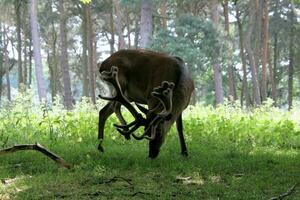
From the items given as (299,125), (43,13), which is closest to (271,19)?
(43,13)

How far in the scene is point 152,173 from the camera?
569 cm

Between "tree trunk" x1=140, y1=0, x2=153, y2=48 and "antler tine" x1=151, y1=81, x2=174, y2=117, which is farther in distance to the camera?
"tree trunk" x1=140, y1=0, x2=153, y2=48

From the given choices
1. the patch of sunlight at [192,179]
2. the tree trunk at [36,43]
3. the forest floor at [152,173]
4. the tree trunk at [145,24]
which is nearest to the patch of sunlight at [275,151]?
the forest floor at [152,173]

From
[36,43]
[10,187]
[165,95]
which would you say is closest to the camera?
[10,187]

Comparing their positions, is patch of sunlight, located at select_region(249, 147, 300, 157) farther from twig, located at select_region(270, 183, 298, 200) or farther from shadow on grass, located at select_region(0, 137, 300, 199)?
twig, located at select_region(270, 183, 298, 200)

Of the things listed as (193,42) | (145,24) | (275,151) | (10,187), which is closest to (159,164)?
(10,187)

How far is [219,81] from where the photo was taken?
974 inches

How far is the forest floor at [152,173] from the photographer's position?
4.74 metres

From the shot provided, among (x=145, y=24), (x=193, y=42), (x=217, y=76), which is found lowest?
(x=217, y=76)

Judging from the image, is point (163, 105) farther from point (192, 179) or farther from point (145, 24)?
point (145, 24)

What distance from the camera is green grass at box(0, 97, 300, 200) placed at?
4820 mm

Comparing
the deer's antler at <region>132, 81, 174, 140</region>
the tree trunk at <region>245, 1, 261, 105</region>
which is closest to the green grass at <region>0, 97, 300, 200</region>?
the deer's antler at <region>132, 81, 174, 140</region>

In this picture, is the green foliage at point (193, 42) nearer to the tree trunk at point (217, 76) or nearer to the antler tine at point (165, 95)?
the tree trunk at point (217, 76)

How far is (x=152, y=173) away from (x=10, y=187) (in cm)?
160
